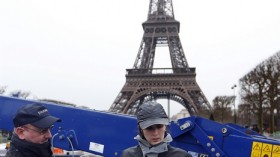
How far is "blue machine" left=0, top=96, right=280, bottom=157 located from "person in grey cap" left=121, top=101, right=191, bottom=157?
1677 millimetres

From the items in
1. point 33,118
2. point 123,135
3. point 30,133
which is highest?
point 33,118

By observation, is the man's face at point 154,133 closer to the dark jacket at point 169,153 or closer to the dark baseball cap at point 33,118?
the dark jacket at point 169,153

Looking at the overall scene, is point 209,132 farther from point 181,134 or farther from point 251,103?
point 251,103

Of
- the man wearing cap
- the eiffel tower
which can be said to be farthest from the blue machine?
the eiffel tower

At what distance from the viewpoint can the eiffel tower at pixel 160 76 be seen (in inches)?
1903

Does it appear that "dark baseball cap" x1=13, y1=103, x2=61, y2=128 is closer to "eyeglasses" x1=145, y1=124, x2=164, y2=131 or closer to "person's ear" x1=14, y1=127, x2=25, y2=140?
"person's ear" x1=14, y1=127, x2=25, y2=140

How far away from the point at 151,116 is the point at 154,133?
0.11m

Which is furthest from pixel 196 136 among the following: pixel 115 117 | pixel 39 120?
pixel 39 120

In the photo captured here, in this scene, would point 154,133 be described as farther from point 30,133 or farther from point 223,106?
point 223,106

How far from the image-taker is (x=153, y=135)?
8.30 feet

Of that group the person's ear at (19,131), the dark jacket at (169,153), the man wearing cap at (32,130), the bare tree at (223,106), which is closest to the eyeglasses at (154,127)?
the dark jacket at (169,153)

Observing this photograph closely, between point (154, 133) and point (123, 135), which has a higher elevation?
point (154, 133)

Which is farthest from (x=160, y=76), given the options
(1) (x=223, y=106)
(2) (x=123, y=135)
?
(2) (x=123, y=135)

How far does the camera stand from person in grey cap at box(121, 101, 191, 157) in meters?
2.47
